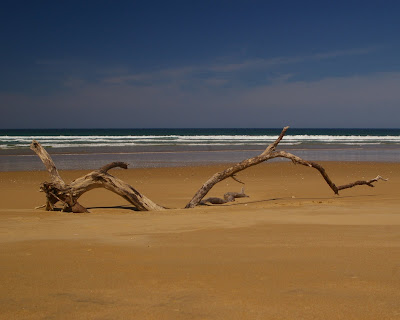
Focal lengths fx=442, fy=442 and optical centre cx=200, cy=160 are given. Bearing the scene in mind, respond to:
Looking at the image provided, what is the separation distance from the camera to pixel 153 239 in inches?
190

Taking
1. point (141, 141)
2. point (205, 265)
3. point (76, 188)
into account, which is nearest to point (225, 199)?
point (76, 188)

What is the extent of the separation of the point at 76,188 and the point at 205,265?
4.79 metres

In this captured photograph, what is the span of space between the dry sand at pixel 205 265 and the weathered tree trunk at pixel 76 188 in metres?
0.92

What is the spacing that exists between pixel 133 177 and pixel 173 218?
997cm

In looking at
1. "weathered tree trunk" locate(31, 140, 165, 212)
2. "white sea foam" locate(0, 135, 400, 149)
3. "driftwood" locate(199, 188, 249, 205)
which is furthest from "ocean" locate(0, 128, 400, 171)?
"weathered tree trunk" locate(31, 140, 165, 212)

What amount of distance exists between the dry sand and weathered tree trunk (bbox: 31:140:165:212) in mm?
916

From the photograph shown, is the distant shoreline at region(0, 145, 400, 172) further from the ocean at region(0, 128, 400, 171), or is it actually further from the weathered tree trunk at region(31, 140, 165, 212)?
the weathered tree trunk at region(31, 140, 165, 212)

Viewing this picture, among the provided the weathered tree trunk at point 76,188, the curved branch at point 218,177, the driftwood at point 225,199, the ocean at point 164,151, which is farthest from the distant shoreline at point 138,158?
the curved branch at point 218,177

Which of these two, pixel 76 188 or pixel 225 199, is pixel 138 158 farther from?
pixel 76 188

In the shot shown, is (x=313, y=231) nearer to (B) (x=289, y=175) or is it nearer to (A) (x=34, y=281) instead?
(A) (x=34, y=281)

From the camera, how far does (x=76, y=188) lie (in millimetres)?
7957

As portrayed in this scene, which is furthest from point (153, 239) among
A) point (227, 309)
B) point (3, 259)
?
point (227, 309)

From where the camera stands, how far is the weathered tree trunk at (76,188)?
7.90 metres

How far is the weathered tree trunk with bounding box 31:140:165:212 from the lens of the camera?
790cm
